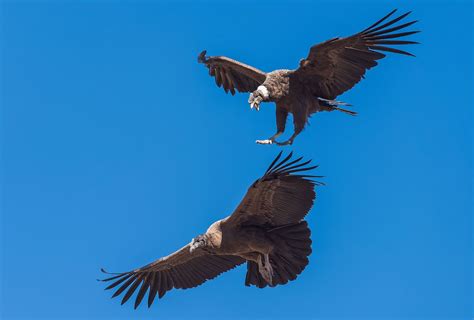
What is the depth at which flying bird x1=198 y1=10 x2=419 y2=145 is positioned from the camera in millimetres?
15320

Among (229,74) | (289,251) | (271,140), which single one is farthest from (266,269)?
(229,74)

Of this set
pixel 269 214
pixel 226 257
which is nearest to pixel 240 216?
pixel 269 214

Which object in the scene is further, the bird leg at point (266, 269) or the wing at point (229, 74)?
the wing at point (229, 74)

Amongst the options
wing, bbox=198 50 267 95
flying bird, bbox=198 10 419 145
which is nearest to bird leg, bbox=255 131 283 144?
flying bird, bbox=198 10 419 145

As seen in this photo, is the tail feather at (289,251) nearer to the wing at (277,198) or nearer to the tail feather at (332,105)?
the wing at (277,198)

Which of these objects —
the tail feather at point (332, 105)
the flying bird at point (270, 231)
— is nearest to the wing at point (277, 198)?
the flying bird at point (270, 231)

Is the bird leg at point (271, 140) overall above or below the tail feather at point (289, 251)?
above

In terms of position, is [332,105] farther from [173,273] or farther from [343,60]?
[173,273]

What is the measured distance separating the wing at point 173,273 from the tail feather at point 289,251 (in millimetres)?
1018

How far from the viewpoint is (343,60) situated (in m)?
15.7

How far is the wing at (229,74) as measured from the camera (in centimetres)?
1738

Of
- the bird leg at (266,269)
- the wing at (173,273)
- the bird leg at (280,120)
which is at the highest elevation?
the bird leg at (280,120)

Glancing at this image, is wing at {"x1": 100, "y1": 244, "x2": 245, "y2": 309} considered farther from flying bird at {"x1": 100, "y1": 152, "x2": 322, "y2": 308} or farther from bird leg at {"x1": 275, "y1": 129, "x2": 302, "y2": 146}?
bird leg at {"x1": 275, "y1": 129, "x2": 302, "y2": 146}

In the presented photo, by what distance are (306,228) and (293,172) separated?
1.16m
